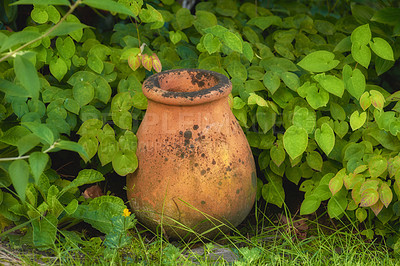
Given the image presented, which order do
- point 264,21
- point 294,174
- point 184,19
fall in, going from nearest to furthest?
point 294,174, point 184,19, point 264,21

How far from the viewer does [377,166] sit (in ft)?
7.18

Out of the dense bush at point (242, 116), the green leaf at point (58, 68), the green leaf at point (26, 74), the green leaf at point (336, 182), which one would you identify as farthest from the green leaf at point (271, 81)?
the green leaf at point (26, 74)

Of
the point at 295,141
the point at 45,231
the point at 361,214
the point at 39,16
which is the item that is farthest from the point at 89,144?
the point at 361,214

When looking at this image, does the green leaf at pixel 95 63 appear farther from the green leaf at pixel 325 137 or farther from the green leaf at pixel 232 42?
the green leaf at pixel 325 137

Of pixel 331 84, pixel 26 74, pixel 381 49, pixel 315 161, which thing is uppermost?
pixel 26 74

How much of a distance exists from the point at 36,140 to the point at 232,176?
829 mm

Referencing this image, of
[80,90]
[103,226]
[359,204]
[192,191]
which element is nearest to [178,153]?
[192,191]

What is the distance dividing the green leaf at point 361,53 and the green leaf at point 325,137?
1.16ft

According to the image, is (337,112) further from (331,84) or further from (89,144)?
(89,144)

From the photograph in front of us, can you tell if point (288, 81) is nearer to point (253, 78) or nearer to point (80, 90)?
point (253, 78)

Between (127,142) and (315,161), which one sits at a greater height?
(127,142)

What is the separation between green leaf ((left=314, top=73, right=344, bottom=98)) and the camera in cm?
231

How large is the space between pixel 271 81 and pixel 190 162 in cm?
61

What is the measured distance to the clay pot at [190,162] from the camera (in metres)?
2.14
